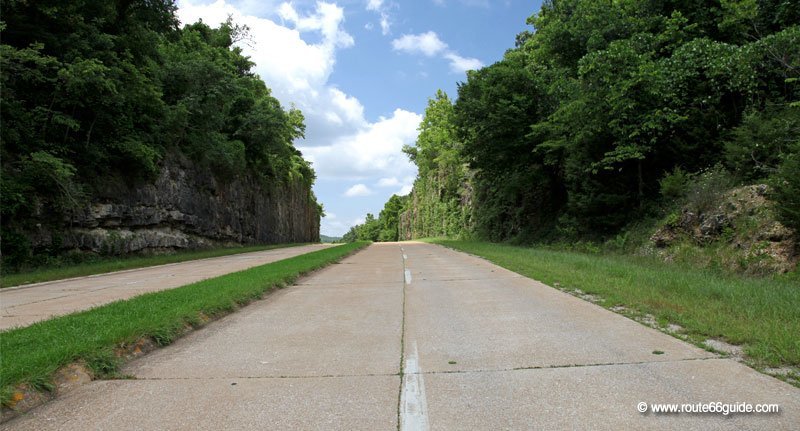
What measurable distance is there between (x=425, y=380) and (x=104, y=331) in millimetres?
4379

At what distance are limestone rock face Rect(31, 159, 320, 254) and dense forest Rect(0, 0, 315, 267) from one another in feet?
2.60

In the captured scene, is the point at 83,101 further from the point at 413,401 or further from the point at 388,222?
the point at 388,222

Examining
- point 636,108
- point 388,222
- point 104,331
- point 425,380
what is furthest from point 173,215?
point 388,222

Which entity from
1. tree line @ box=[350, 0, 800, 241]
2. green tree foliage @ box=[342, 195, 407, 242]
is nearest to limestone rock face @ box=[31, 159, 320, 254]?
tree line @ box=[350, 0, 800, 241]

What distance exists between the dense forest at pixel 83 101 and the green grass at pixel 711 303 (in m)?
18.0

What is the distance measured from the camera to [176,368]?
520 centimetres

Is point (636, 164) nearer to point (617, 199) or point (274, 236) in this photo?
point (617, 199)

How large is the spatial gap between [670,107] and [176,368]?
2014cm

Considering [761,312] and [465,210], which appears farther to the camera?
[465,210]

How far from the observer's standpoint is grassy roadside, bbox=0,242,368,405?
470 cm

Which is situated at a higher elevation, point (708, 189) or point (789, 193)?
point (708, 189)

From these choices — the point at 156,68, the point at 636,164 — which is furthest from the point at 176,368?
the point at 156,68

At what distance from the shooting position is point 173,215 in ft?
94.8

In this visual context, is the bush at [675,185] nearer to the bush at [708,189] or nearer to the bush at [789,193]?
the bush at [708,189]
